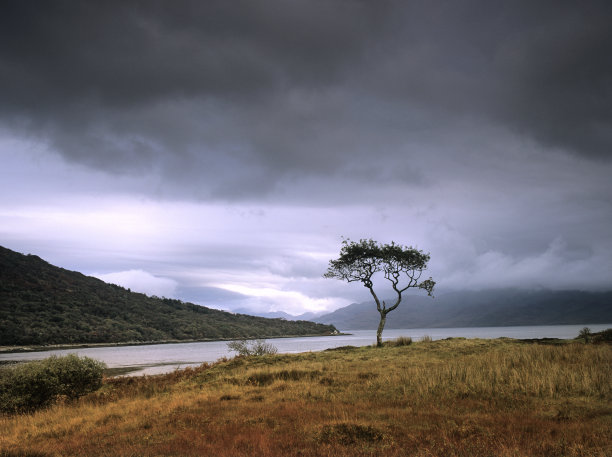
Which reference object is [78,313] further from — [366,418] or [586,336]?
[366,418]

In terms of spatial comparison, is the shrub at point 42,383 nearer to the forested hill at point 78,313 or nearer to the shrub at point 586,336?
the shrub at point 586,336

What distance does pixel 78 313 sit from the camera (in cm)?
12062

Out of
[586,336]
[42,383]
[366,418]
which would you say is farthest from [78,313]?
[366,418]

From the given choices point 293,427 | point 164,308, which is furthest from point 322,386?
point 164,308

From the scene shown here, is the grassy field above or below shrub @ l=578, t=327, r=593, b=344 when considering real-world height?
below

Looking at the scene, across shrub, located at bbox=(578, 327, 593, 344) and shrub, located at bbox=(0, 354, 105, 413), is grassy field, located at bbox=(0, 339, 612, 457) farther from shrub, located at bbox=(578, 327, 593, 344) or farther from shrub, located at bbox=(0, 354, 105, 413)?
shrub, located at bbox=(578, 327, 593, 344)

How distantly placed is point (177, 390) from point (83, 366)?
7.13 meters

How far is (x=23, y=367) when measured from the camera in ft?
76.4

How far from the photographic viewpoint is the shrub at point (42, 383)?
71.1 ft

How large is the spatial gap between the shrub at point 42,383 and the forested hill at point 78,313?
3510 inches

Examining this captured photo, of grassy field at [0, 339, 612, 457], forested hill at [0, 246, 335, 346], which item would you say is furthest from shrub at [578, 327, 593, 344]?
forested hill at [0, 246, 335, 346]

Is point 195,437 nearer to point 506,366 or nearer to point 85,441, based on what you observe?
point 85,441

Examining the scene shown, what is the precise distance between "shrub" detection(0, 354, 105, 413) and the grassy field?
2424 mm

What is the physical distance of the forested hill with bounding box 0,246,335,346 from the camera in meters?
102
